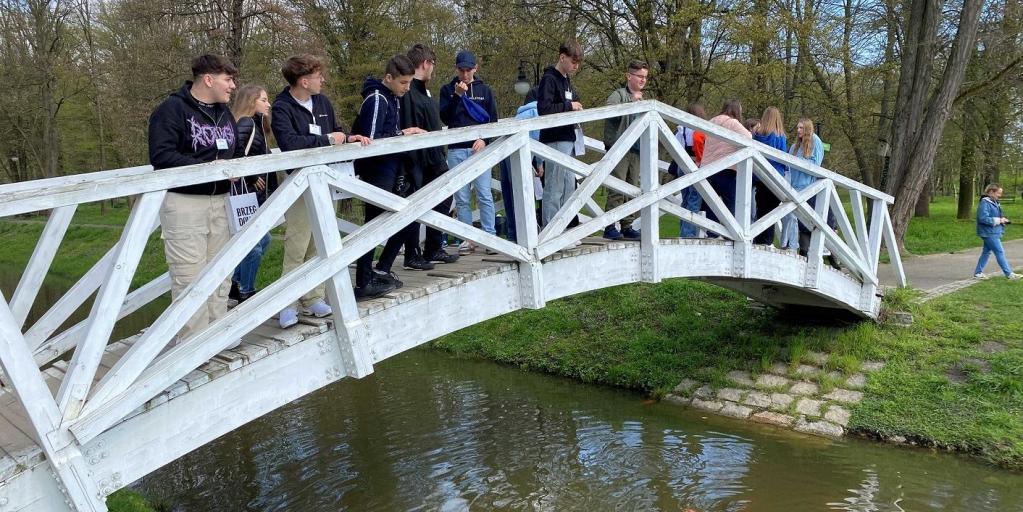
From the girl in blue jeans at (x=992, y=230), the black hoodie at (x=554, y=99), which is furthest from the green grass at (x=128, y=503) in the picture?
the girl in blue jeans at (x=992, y=230)

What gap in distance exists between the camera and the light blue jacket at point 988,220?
10.4m

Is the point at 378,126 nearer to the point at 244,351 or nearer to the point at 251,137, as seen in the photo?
the point at 251,137

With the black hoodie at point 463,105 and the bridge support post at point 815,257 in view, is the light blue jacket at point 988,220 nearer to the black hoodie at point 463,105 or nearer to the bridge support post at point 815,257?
the bridge support post at point 815,257

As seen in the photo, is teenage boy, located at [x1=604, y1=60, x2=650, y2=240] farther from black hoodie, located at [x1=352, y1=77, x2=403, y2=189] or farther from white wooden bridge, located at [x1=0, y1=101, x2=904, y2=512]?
black hoodie, located at [x1=352, y1=77, x2=403, y2=189]

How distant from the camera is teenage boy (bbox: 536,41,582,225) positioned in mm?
5758

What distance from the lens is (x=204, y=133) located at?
376 cm

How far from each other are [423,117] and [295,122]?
1188 mm

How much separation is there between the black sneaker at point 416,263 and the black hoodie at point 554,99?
139cm

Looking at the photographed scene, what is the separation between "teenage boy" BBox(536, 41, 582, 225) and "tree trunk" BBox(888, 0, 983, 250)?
8.78m

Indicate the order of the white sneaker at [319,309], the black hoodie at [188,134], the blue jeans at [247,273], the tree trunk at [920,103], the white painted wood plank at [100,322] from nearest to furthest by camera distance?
the white painted wood plank at [100,322]
the black hoodie at [188,134]
the white sneaker at [319,309]
the blue jeans at [247,273]
the tree trunk at [920,103]

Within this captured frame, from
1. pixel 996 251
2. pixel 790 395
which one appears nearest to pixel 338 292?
pixel 790 395

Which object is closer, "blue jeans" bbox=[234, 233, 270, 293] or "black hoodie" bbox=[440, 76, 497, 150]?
"blue jeans" bbox=[234, 233, 270, 293]

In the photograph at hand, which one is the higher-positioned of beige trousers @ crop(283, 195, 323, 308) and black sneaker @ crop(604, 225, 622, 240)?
beige trousers @ crop(283, 195, 323, 308)

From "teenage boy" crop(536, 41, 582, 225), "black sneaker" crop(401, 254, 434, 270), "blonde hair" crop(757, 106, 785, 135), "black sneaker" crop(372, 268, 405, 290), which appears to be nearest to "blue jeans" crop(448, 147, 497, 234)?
"teenage boy" crop(536, 41, 582, 225)
